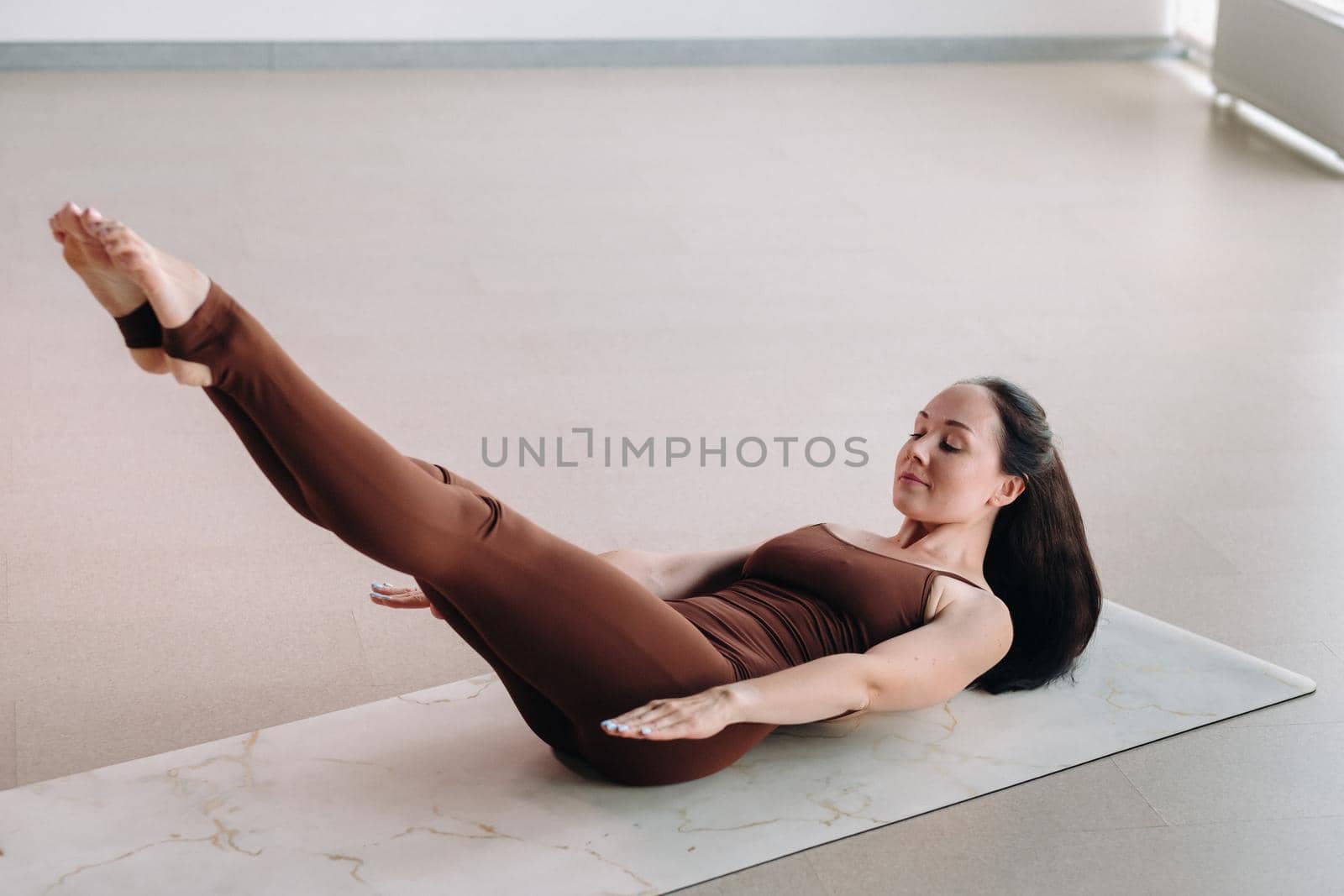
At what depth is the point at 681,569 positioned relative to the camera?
246 centimetres

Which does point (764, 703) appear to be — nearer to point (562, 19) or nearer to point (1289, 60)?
point (1289, 60)

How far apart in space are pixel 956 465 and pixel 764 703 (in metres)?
0.56

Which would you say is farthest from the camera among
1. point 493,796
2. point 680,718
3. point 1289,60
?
point 1289,60

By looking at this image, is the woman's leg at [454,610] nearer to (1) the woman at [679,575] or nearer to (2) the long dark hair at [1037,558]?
(1) the woman at [679,575]

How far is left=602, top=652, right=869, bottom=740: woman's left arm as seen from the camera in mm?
1883

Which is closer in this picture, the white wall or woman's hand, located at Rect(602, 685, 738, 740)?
woman's hand, located at Rect(602, 685, 738, 740)

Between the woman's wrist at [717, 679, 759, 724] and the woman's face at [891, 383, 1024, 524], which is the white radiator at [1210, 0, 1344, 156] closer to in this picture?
the woman's face at [891, 383, 1024, 524]

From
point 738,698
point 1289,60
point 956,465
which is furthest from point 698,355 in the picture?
point 1289,60

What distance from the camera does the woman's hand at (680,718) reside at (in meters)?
1.87

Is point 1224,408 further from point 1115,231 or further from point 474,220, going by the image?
point 474,220

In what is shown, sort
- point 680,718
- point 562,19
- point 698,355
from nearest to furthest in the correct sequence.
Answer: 1. point 680,718
2. point 698,355
3. point 562,19

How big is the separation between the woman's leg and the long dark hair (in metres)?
0.74

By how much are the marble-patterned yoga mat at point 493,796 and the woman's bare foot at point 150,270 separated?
69 centimetres

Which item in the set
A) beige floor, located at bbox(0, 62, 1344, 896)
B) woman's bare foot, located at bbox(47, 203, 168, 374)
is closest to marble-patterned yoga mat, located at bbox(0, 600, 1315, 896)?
beige floor, located at bbox(0, 62, 1344, 896)
